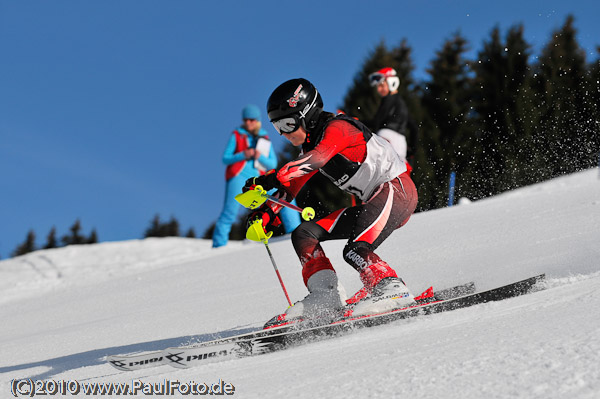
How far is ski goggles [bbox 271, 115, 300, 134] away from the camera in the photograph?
154 inches

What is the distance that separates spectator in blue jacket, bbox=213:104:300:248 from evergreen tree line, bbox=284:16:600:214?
12030mm

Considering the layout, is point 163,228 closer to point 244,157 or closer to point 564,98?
point 564,98

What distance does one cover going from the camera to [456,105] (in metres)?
27.8

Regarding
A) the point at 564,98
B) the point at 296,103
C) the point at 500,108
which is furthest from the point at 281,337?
the point at 500,108

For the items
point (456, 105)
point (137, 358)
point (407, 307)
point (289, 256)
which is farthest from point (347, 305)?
point (456, 105)

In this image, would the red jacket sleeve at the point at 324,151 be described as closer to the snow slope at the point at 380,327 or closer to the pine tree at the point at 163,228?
the snow slope at the point at 380,327

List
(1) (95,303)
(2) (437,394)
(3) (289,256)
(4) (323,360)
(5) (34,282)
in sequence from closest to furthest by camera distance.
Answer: (2) (437,394)
(4) (323,360)
(1) (95,303)
(3) (289,256)
(5) (34,282)

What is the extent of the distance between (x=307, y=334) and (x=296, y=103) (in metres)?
1.38

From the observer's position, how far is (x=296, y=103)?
3.89m

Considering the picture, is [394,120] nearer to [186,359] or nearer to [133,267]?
[133,267]

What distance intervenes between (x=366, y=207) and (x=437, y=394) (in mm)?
1921

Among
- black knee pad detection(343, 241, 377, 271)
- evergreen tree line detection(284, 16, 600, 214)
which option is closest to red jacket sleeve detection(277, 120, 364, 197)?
black knee pad detection(343, 241, 377, 271)

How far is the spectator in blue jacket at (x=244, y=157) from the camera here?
950cm

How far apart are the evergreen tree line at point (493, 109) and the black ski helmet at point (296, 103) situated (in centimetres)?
1698
